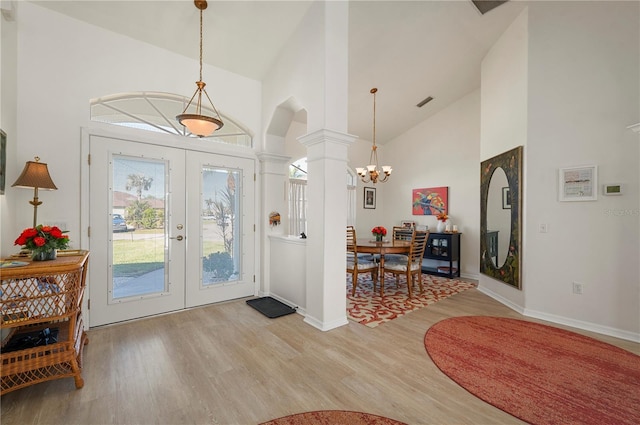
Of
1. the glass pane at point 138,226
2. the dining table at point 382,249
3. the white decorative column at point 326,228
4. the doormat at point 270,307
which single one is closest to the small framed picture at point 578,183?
the dining table at point 382,249

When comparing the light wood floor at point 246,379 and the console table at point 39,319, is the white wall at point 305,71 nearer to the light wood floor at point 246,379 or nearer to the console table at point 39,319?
the light wood floor at point 246,379

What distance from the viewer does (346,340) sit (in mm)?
2887

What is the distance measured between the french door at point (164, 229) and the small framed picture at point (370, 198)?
142 inches

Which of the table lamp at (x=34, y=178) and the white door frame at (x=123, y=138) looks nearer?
the table lamp at (x=34, y=178)

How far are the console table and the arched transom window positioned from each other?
1.80 metres

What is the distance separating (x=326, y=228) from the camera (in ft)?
10.4

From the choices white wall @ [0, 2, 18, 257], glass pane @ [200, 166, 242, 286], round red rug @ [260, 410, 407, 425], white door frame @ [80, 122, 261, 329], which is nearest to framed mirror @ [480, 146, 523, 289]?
round red rug @ [260, 410, 407, 425]

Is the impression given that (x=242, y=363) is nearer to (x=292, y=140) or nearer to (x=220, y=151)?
(x=220, y=151)

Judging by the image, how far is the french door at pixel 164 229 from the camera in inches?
124

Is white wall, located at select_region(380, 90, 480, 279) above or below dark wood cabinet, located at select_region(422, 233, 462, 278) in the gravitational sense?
above

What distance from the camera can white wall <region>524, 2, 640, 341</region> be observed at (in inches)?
119

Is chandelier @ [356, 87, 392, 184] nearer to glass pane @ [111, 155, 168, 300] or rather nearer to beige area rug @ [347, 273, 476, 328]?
beige area rug @ [347, 273, 476, 328]

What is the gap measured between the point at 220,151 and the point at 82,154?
1.48 m

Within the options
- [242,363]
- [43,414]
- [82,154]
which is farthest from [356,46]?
[43,414]
